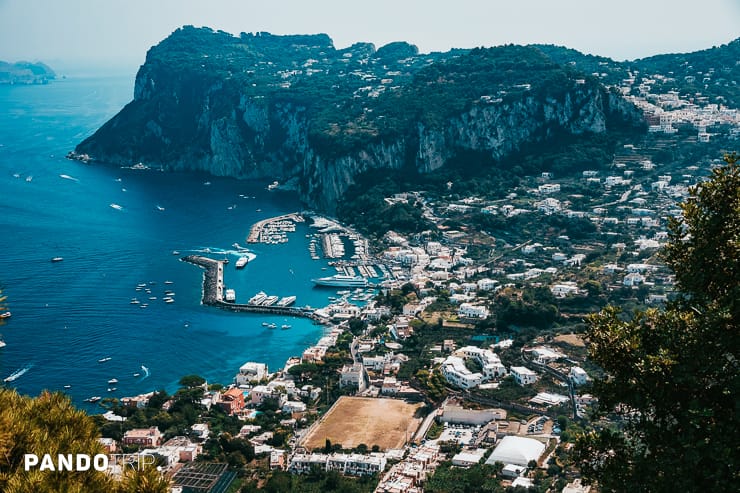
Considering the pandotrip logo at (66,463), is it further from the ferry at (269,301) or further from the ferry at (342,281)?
the ferry at (342,281)

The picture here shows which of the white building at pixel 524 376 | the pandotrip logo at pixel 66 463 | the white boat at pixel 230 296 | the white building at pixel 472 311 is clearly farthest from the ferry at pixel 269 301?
the pandotrip logo at pixel 66 463

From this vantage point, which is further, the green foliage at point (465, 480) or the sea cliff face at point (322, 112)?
the sea cliff face at point (322, 112)

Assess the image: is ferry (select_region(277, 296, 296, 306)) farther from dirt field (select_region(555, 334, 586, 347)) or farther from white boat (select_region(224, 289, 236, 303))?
dirt field (select_region(555, 334, 586, 347))

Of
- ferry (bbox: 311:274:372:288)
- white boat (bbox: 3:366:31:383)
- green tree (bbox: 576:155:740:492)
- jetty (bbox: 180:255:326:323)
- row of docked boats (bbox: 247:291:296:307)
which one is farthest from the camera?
ferry (bbox: 311:274:372:288)

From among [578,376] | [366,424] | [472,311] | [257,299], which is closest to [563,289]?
[472,311]

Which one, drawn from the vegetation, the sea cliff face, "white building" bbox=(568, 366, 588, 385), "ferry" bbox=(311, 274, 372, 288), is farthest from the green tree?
the sea cliff face

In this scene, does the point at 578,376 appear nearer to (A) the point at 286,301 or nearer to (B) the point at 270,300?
(A) the point at 286,301

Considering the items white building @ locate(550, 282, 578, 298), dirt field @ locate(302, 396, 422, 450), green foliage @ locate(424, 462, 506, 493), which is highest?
white building @ locate(550, 282, 578, 298)
